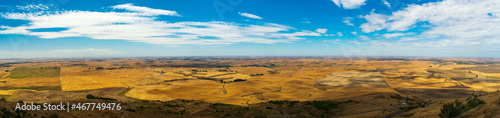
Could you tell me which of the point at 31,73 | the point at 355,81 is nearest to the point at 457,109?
the point at 355,81

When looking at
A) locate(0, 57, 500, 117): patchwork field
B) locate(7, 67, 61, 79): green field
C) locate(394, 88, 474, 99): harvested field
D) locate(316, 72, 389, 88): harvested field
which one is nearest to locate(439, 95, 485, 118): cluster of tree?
locate(0, 57, 500, 117): patchwork field

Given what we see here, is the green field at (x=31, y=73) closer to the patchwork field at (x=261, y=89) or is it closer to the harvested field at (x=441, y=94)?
the patchwork field at (x=261, y=89)

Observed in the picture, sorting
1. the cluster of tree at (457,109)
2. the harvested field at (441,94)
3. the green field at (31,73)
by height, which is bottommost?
the harvested field at (441,94)

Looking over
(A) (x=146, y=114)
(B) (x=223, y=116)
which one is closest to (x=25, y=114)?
(A) (x=146, y=114)

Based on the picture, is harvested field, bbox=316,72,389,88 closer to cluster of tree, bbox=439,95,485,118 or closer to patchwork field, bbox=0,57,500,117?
patchwork field, bbox=0,57,500,117

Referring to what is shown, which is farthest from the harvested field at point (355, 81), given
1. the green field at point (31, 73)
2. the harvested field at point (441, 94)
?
the green field at point (31, 73)

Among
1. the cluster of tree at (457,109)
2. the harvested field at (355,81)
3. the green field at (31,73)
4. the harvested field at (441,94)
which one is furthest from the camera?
the green field at (31,73)

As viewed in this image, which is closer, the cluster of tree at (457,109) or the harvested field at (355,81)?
the cluster of tree at (457,109)

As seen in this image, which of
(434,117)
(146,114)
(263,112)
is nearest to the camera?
(434,117)

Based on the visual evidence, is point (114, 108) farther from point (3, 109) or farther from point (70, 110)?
point (3, 109)

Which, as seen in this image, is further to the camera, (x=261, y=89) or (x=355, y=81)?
(x=355, y=81)

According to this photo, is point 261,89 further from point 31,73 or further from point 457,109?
point 31,73
